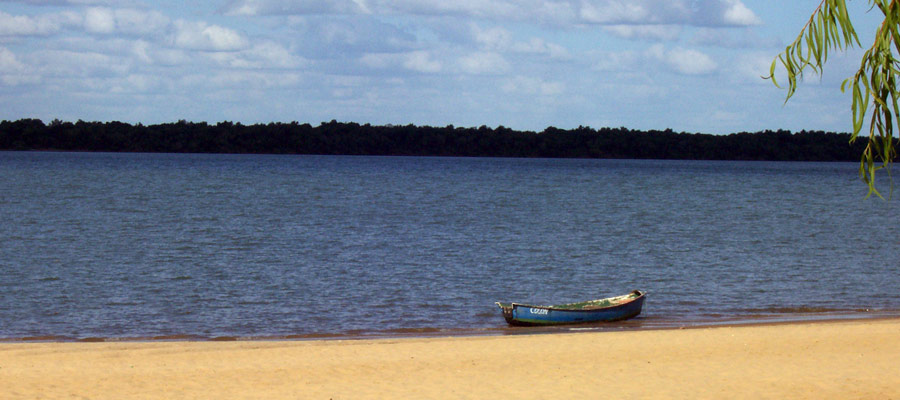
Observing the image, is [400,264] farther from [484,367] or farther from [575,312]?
[484,367]

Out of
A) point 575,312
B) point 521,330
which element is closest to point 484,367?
point 521,330

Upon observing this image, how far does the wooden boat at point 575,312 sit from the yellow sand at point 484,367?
8.55ft

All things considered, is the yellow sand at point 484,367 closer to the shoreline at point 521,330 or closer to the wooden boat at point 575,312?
the shoreline at point 521,330

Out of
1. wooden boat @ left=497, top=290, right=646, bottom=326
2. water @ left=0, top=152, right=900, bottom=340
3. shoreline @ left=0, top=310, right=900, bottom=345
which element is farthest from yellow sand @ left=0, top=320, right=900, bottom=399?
water @ left=0, top=152, right=900, bottom=340

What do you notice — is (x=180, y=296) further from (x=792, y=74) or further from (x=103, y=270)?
(x=792, y=74)

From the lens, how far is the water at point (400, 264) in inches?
1081

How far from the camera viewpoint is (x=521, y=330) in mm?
25438

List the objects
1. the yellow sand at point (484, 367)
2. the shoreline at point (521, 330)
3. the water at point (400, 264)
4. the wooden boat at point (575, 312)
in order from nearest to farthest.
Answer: the yellow sand at point (484, 367), the shoreline at point (521, 330), the wooden boat at point (575, 312), the water at point (400, 264)

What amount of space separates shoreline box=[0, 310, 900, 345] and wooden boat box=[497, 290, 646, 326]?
0.62 ft

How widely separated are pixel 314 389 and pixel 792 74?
978 centimetres

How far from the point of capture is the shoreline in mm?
23703

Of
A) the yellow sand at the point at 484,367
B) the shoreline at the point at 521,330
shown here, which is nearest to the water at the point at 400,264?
the shoreline at the point at 521,330

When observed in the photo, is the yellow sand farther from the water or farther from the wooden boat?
the water

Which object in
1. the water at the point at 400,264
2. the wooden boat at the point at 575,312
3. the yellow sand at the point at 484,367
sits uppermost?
the yellow sand at the point at 484,367
